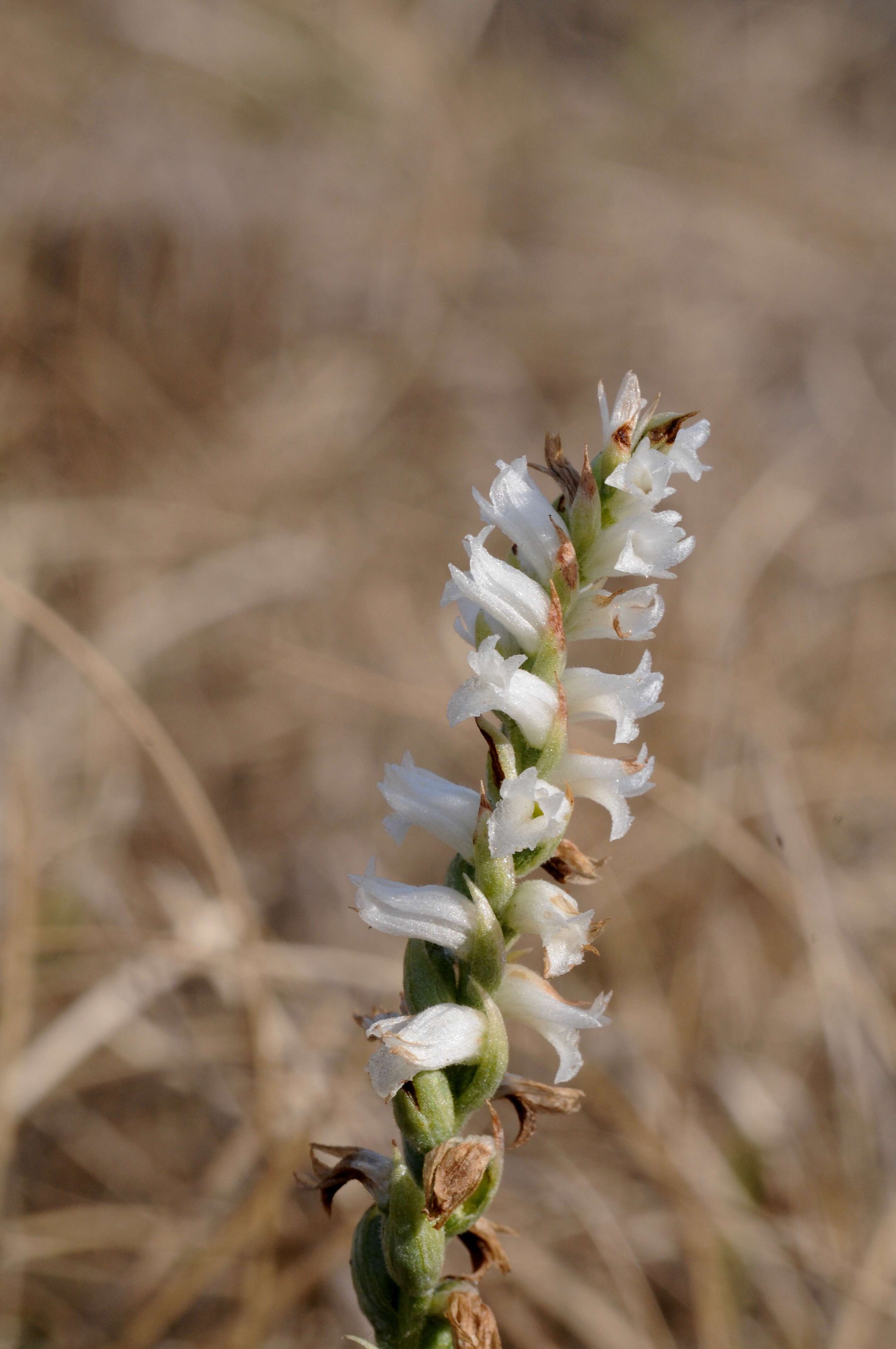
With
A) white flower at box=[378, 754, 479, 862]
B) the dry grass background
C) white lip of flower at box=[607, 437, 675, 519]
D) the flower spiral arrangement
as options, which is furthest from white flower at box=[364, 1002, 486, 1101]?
the dry grass background

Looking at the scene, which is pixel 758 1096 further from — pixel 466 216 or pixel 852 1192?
pixel 466 216

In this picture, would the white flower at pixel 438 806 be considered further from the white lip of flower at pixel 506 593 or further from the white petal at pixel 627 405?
the white petal at pixel 627 405

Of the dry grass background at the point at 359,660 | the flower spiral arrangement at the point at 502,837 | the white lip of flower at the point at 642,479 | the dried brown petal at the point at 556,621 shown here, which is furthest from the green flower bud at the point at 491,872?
the dry grass background at the point at 359,660

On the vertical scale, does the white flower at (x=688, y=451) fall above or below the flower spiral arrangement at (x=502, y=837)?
above

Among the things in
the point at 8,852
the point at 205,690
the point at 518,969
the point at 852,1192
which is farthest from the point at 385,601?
the point at 518,969

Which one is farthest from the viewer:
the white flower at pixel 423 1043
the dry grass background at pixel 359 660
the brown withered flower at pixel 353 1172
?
the dry grass background at pixel 359 660
